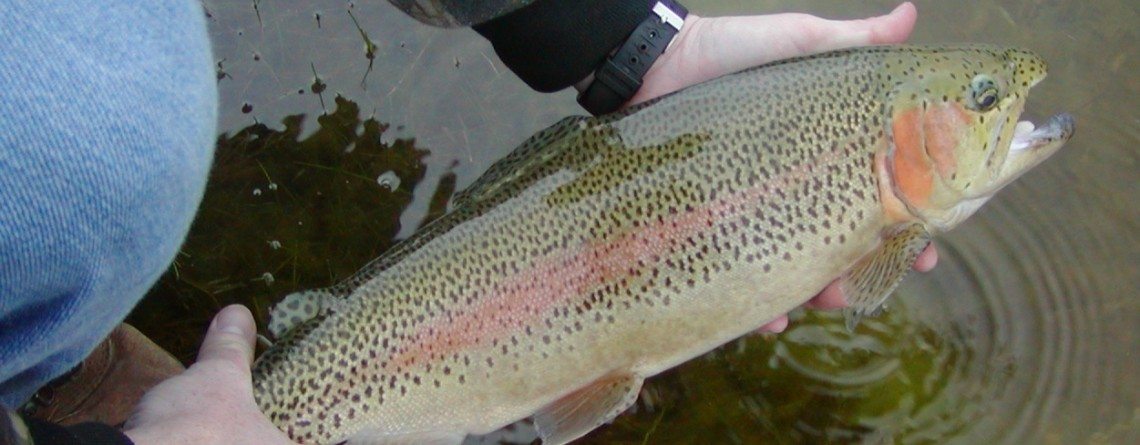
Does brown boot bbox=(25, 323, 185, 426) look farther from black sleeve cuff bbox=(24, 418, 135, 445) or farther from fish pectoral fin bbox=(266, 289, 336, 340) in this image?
black sleeve cuff bbox=(24, 418, 135, 445)

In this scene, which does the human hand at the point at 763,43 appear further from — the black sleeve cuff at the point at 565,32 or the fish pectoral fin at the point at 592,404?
the fish pectoral fin at the point at 592,404

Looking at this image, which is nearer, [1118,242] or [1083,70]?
[1118,242]

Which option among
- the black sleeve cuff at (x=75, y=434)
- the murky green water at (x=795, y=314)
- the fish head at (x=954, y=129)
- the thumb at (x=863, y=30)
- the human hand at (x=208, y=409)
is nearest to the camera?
the black sleeve cuff at (x=75, y=434)

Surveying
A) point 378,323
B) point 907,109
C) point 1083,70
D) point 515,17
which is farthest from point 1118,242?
point 378,323

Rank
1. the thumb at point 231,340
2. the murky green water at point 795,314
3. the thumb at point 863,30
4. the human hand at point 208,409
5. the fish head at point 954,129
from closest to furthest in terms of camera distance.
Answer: the human hand at point 208,409
the fish head at point 954,129
the thumb at point 231,340
the thumb at point 863,30
the murky green water at point 795,314

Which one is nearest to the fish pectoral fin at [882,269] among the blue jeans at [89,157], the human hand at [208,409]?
the human hand at [208,409]

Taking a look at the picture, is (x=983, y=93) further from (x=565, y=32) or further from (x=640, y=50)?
(x=565, y=32)

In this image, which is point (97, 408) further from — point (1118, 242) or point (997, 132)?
point (1118, 242)
